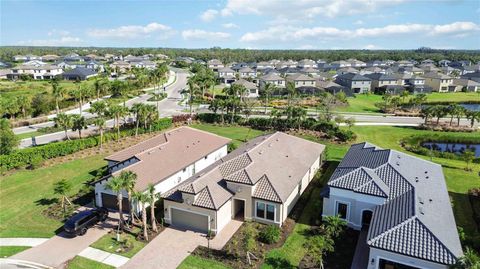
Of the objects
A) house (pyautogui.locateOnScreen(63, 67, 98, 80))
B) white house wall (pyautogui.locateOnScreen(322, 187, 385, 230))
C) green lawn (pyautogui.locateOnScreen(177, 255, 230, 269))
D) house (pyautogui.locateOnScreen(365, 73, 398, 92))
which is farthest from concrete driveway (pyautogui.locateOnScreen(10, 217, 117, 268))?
house (pyautogui.locateOnScreen(63, 67, 98, 80))

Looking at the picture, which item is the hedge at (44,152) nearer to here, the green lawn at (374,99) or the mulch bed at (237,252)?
the mulch bed at (237,252)

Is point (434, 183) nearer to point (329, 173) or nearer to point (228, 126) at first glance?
point (329, 173)

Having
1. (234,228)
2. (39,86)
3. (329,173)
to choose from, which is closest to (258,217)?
(234,228)

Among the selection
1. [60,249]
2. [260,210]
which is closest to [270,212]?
[260,210]

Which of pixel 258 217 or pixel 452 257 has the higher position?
pixel 452 257

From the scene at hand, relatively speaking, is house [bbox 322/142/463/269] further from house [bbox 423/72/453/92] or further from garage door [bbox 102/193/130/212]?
house [bbox 423/72/453/92]

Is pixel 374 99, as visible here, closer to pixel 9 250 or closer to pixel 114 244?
pixel 114 244
